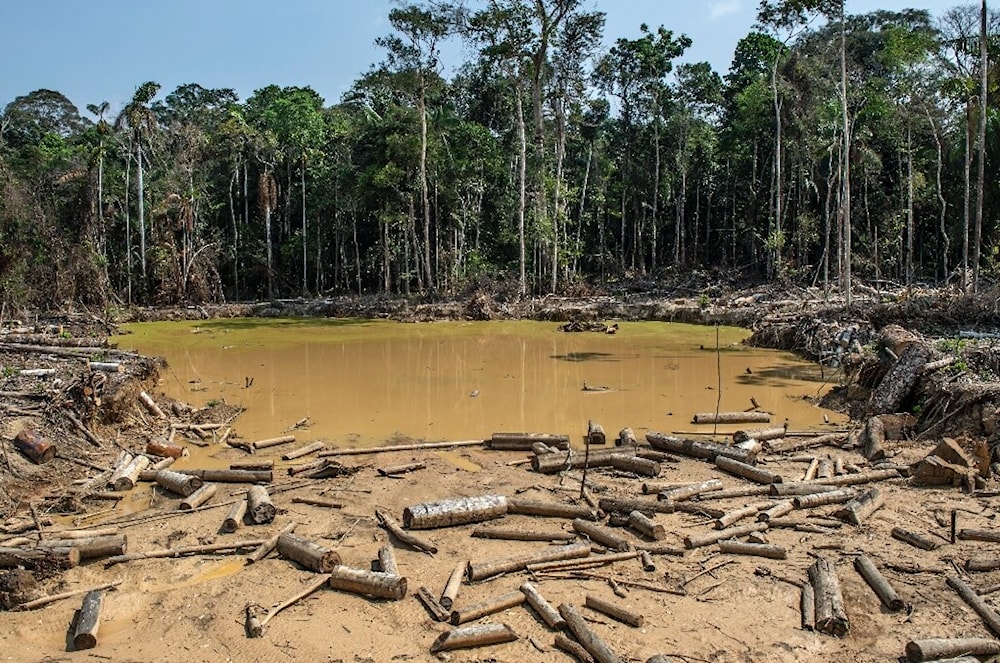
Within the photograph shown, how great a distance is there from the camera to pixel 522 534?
20.4 feet

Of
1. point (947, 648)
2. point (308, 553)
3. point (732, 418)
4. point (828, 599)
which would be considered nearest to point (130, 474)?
point (308, 553)

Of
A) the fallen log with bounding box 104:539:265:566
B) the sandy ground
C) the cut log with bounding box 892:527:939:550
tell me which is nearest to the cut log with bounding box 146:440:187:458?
the sandy ground

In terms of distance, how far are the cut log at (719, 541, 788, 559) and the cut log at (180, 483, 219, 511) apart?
464cm

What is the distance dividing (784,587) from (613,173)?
39.5 m

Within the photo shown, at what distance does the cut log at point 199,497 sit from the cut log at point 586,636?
3.83 metres

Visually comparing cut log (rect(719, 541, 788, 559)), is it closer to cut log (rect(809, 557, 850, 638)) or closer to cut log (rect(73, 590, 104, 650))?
cut log (rect(809, 557, 850, 638))

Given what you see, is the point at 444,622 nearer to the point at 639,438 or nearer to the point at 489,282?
the point at 639,438

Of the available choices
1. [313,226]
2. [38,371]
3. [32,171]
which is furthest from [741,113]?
[38,371]

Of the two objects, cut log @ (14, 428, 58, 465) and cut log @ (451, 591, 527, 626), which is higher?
cut log @ (14, 428, 58, 465)

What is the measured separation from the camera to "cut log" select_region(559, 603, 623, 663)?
4.42 metres

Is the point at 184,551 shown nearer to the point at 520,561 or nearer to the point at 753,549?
the point at 520,561

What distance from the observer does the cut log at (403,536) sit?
5992 mm

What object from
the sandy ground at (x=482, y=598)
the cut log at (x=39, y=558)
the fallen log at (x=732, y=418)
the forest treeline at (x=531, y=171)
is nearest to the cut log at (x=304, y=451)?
the sandy ground at (x=482, y=598)

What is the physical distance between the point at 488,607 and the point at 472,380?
955cm
